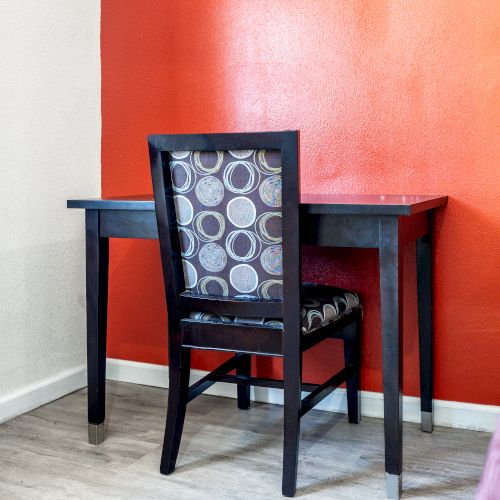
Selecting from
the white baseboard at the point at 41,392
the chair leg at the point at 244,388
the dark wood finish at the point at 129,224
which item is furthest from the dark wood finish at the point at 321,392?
the white baseboard at the point at 41,392

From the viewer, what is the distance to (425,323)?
2.37m

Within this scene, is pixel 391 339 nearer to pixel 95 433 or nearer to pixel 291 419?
pixel 291 419

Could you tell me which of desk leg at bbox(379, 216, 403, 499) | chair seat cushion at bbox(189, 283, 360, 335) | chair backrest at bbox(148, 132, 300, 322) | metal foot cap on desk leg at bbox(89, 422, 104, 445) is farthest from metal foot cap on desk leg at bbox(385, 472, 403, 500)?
metal foot cap on desk leg at bbox(89, 422, 104, 445)

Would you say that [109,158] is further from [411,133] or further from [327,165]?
[411,133]

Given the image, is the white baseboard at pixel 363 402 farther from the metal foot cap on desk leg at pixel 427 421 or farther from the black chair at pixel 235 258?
the black chair at pixel 235 258

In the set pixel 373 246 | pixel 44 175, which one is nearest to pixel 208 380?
pixel 373 246

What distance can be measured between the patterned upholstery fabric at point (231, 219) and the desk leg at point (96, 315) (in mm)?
368

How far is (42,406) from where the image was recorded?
2.68 metres

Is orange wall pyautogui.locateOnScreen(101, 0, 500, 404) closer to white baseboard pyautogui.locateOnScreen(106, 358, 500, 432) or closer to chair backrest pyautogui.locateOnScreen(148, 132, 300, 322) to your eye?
white baseboard pyautogui.locateOnScreen(106, 358, 500, 432)

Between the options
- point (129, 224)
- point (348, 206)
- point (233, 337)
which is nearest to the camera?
point (348, 206)

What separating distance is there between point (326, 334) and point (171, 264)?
505 millimetres

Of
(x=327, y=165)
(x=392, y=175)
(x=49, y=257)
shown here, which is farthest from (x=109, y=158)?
(x=392, y=175)

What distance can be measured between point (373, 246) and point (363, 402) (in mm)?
895

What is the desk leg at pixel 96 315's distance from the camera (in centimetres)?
222
